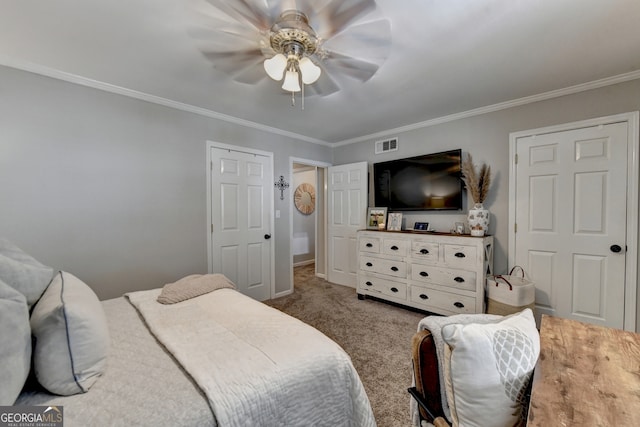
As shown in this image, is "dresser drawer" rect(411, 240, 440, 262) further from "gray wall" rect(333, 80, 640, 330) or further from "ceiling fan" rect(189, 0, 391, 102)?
"ceiling fan" rect(189, 0, 391, 102)

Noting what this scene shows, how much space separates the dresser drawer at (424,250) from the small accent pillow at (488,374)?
2.21 meters

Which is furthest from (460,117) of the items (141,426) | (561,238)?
(141,426)

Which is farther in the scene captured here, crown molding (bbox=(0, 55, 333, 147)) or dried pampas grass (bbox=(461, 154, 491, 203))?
dried pampas grass (bbox=(461, 154, 491, 203))

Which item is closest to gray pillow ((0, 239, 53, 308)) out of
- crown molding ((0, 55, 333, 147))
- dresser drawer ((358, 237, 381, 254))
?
crown molding ((0, 55, 333, 147))

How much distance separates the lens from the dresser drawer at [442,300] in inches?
109

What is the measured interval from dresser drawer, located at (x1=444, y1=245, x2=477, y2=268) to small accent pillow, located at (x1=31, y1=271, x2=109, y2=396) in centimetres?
296

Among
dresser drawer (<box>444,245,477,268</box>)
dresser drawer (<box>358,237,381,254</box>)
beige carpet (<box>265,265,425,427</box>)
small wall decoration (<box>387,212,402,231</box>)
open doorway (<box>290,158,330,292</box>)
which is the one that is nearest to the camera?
beige carpet (<box>265,265,425,427</box>)

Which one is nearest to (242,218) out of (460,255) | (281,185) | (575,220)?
(281,185)

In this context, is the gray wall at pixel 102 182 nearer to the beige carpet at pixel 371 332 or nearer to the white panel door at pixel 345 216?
the beige carpet at pixel 371 332

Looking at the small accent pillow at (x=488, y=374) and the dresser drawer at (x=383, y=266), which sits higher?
the small accent pillow at (x=488, y=374)

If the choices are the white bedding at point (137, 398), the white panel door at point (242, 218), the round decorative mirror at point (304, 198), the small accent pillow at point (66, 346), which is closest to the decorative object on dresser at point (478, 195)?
the white panel door at point (242, 218)

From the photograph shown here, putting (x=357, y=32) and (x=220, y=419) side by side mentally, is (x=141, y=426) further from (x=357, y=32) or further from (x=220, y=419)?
(x=357, y=32)

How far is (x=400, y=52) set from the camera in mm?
1904

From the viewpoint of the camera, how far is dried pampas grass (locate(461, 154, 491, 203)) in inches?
113
